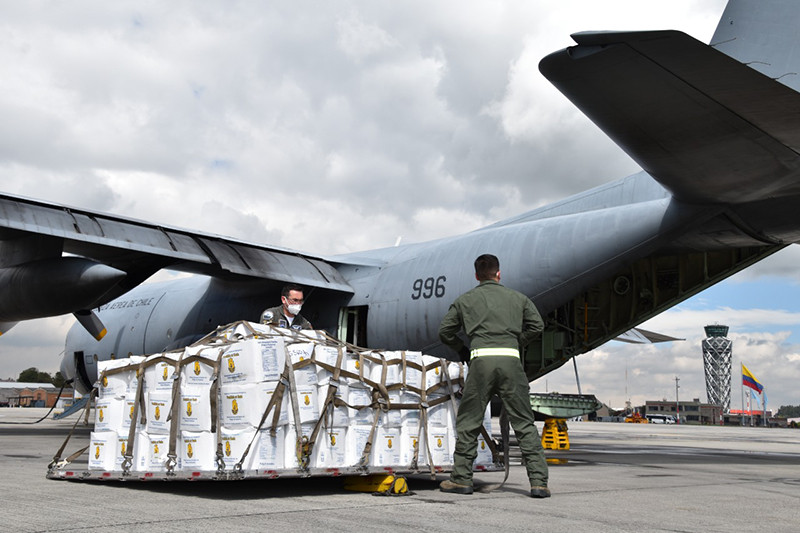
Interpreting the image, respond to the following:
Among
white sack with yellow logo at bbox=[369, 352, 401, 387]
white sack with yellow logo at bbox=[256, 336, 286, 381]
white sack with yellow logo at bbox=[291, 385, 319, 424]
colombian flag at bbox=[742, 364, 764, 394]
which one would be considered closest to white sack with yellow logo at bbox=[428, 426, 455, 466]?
white sack with yellow logo at bbox=[369, 352, 401, 387]

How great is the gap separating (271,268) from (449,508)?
10.1m

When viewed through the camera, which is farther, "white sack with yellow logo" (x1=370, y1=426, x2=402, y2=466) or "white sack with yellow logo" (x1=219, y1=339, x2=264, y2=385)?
"white sack with yellow logo" (x1=370, y1=426, x2=402, y2=466)

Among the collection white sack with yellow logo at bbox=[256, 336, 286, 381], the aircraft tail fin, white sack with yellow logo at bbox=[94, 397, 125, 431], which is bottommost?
white sack with yellow logo at bbox=[94, 397, 125, 431]

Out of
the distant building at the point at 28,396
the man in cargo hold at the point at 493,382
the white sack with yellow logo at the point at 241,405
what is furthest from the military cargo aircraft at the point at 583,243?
the distant building at the point at 28,396

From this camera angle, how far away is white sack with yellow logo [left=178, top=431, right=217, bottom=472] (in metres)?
6.19

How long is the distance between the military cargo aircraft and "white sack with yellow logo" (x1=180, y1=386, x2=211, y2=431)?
416cm

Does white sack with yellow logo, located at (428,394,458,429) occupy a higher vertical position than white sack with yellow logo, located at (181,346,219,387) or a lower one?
lower

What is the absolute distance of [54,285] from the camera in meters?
13.6

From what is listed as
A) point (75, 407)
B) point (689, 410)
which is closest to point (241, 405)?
point (75, 407)

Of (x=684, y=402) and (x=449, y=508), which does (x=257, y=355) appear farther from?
(x=684, y=402)

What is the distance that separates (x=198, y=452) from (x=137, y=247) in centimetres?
770

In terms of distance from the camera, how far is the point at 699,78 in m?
6.93

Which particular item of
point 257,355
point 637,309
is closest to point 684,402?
point 637,309

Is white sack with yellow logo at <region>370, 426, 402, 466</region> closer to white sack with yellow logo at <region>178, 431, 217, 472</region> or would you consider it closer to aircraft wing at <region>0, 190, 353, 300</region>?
white sack with yellow logo at <region>178, 431, 217, 472</region>
